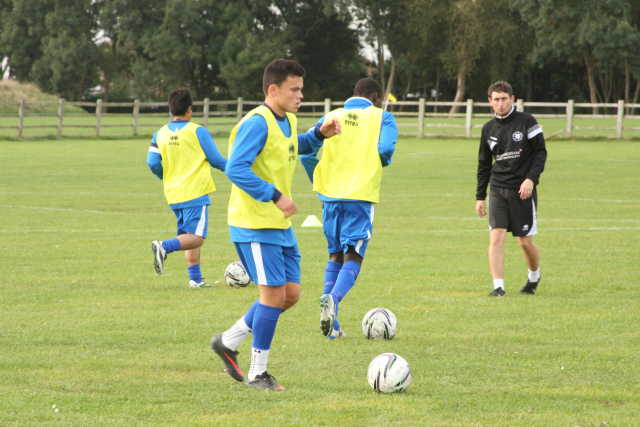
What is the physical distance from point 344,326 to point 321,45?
73075 millimetres

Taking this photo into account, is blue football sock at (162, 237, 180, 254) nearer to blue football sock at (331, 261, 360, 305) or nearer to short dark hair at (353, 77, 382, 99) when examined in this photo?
blue football sock at (331, 261, 360, 305)

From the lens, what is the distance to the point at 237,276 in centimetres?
1121

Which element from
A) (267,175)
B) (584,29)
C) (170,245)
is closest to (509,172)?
(170,245)

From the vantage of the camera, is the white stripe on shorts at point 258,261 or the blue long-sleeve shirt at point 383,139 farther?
the blue long-sleeve shirt at point 383,139

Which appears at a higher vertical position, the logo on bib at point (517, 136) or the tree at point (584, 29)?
the tree at point (584, 29)

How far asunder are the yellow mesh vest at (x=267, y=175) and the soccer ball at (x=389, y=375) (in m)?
1.00

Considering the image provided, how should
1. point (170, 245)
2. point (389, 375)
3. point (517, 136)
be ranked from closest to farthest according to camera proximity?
point (389, 375)
point (517, 136)
point (170, 245)

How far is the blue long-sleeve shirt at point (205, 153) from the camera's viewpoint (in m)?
10.7

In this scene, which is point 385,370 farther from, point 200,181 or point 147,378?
point 200,181

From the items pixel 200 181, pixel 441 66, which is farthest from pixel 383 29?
pixel 200 181

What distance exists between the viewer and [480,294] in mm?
10703

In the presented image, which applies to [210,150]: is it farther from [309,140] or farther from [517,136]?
[309,140]

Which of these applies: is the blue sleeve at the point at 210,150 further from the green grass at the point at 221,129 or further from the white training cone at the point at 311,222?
the green grass at the point at 221,129

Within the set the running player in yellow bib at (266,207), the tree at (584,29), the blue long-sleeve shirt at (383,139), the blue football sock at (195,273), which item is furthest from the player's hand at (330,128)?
the tree at (584,29)
